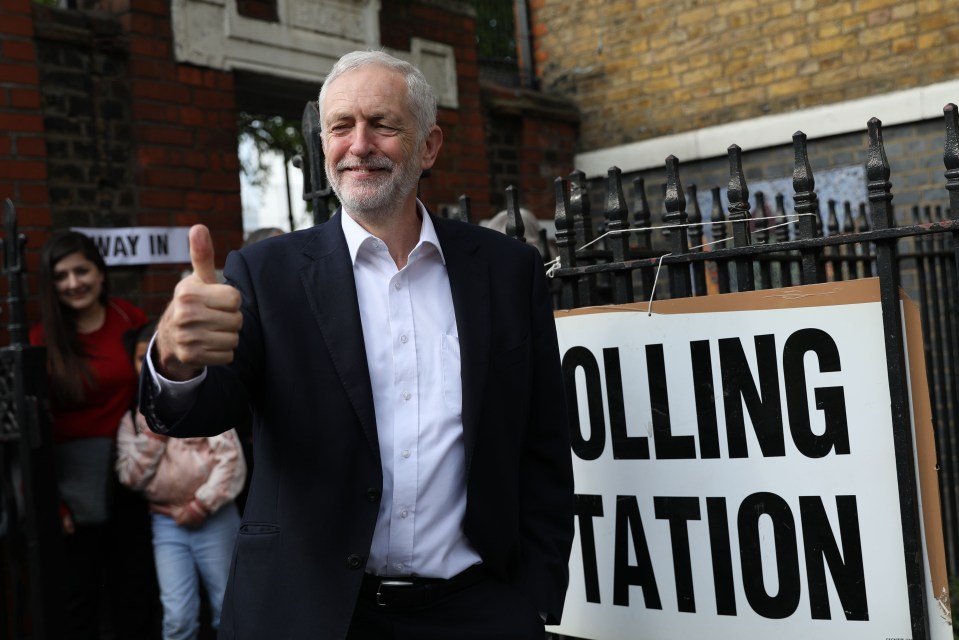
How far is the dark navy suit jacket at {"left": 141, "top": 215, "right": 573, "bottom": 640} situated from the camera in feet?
6.16

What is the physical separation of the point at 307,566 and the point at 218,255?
3647 mm

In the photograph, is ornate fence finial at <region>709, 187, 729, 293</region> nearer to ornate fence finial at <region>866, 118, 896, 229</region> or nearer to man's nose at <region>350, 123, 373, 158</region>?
ornate fence finial at <region>866, 118, 896, 229</region>

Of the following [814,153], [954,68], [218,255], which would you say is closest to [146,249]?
[218,255]

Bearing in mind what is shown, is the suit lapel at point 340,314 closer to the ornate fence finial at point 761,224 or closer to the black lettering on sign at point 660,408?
the black lettering on sign at point 660,408

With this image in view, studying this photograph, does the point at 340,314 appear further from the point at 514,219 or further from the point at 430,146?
the point at 514,219

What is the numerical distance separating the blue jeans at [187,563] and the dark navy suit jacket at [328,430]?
7.51ft

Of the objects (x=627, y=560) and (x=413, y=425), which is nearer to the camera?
(x=413, y=425)

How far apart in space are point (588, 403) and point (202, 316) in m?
1.27

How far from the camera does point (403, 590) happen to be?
1928mm

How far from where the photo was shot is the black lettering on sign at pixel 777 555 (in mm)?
2291

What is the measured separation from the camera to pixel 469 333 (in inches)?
80.0

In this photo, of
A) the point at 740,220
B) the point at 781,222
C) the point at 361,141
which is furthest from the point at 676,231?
the point at 781,222

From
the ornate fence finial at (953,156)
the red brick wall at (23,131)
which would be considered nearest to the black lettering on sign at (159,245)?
the red brick wall at (23,131)

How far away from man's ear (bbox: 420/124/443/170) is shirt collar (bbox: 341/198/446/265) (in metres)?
0.13
